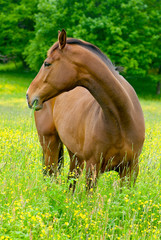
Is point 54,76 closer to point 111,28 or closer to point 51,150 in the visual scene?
point 51,150

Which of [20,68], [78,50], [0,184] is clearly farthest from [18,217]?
[20,68]

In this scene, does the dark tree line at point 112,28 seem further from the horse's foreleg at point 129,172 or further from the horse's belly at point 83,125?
the horse's foreleg at point 129,172

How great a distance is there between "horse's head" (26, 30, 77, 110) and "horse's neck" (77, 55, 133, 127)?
19cm

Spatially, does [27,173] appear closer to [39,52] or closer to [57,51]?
[57,51]

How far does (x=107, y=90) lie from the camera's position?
328 cm

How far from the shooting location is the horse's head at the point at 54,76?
3244 millimetres

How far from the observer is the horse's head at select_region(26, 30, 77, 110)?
324cm

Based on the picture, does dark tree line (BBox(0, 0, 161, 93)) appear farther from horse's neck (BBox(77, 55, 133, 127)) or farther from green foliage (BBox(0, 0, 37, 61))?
horse's neck (BBox(77, 55, 133, 127))

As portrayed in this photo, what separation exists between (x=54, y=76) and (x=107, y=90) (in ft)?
2.00

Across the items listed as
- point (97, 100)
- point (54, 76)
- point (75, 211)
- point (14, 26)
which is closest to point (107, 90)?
point (97, 100)

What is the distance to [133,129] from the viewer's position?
11.2 ft

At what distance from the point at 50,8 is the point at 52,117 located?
2502 cm

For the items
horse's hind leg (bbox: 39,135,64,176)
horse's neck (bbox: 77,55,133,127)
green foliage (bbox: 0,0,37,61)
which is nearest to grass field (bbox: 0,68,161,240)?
horse's neck (bbox: 77,55,133,127)

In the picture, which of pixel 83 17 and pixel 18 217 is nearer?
pixel 18 217
